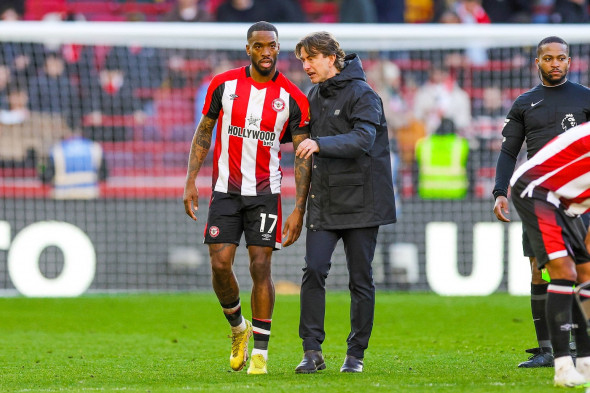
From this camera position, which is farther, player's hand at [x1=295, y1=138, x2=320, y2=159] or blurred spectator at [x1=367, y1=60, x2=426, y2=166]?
blurred spectator at [x1=367, y1=60, x2=426, y2=166]

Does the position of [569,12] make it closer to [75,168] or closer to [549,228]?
[75,168]

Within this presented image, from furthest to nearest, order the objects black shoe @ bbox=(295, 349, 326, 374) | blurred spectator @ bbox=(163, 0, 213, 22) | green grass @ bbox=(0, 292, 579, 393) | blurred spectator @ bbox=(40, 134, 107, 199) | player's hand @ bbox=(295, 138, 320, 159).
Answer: blurred spectator @ bbox=(163, 0, 213, 22), blurred spectator @ bbox=(40, 134, 107, 199), black shoe @ bbox=(295, 349, 326, 374), player's hand @ bbox=(295, 138, 320, 159), green grass @ bbox=(0, 292, 579, 393)

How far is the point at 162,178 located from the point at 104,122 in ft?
3.57

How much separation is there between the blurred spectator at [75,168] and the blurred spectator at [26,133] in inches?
8.4

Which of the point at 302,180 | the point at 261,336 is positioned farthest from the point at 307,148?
the point at 261,336

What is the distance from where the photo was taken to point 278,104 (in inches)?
270

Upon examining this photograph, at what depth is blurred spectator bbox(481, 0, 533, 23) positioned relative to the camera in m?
17.4

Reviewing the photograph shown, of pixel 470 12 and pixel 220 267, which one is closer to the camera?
pixel 220 267

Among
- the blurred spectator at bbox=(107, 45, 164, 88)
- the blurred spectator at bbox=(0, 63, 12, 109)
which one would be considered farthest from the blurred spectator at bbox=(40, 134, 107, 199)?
the blurred spectator at bbox=(107, 45, 164, 88)

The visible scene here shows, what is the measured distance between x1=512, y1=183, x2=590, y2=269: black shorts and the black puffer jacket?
1.25 meters

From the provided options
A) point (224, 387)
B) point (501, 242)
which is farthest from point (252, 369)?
point (501, 242)

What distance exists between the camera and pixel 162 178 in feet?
44.7

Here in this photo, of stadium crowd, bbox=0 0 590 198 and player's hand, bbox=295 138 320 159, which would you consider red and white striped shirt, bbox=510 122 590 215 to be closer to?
player's hand, bbox=295 138 320 159

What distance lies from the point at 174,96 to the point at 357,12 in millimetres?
3423
